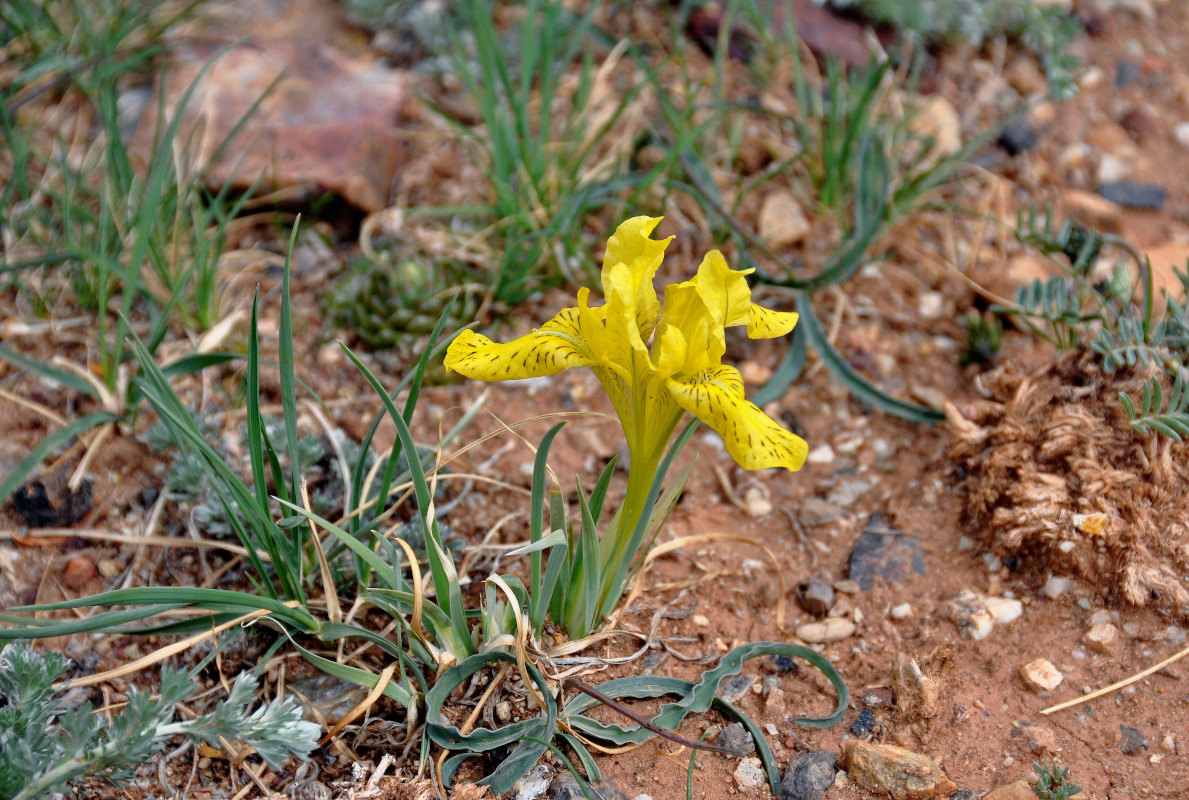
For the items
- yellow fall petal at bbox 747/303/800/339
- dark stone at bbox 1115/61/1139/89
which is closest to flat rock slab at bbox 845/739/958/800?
yellow fall petal at bbox 747/303/800/339

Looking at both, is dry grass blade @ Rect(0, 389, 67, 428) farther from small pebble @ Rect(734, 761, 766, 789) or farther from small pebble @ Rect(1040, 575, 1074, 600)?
small pebble @ Rect(1040, 575, 1074, 600)

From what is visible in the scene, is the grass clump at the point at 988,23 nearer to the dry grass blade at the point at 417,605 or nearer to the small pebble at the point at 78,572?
the dry grass blade at the point at 417,605

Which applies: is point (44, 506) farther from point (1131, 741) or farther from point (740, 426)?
point (1131, 741)

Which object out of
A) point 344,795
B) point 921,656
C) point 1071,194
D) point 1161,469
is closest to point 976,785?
point 921,656

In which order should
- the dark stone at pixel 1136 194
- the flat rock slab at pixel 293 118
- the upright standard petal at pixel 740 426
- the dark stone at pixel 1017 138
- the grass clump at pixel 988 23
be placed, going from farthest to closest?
the grass clump at pixel 988 23, the dark stone at pixel 1017 138, the dark stone at pixel 1136 194, the flat rock slab at pixel 293 118, the upright standard petal at pixel 740 426

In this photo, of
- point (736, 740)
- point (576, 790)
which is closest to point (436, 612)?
point (576, 790)

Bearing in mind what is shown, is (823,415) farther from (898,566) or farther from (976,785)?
(976,785)

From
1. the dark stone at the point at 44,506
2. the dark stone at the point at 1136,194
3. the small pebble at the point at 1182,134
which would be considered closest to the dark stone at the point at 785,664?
the dark stone at the point at 44,506
